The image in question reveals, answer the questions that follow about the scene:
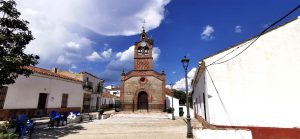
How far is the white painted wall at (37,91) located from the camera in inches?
546

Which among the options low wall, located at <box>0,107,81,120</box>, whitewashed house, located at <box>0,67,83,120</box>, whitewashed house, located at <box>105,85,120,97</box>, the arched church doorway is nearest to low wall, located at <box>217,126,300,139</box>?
low wall, located at <box>0,107,81,120</box>

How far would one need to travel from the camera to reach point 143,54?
31.8 meters

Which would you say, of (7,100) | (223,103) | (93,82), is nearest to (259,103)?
(223,103)

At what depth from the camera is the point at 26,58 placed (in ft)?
31.3

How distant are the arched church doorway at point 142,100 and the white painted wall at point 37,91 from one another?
412 inches

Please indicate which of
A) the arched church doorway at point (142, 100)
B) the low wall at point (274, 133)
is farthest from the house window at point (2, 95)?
the arched church doorway at point (142, 100)

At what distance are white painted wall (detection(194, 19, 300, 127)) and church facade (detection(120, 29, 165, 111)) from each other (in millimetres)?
20913

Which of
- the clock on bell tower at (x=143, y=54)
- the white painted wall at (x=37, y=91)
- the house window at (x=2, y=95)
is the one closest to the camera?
the house window at (x=2, y=95)

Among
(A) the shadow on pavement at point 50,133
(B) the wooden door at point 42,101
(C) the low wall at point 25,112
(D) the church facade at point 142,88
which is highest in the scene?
(D) the church facade at point 142,88

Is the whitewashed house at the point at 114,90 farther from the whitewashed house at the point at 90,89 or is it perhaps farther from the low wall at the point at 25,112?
the low wall at the point at 25,112

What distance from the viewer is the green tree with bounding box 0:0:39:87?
28.8 ft

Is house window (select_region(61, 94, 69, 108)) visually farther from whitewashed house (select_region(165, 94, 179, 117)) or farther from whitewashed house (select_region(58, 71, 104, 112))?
whitewashed house (select_region(165, 94, 179, 117))

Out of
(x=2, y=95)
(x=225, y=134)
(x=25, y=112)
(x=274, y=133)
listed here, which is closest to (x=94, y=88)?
(x=25, y=112)

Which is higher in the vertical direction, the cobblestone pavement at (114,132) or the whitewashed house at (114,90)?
the whitewashed house at (114,90)
